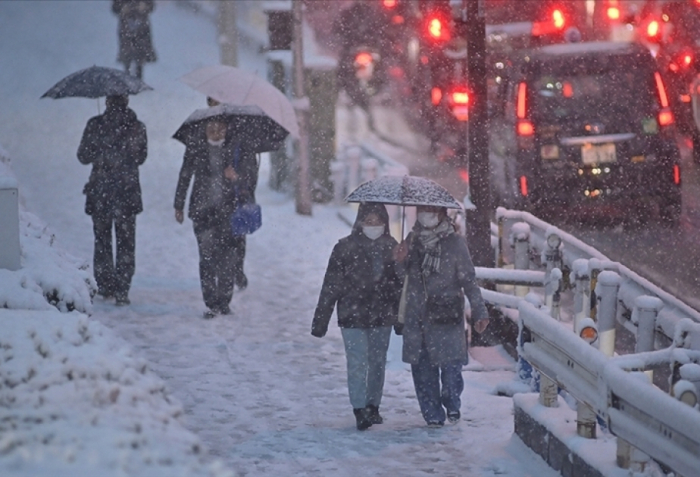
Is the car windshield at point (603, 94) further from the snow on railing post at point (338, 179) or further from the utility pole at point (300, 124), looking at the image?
the snow on railing post at point (338, 179)

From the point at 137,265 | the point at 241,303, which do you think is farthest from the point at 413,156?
the point at 241,303

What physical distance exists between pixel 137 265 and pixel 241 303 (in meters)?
2.24

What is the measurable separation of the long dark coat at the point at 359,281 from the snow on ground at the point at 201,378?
28.5 inches

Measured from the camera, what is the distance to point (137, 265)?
46.4 feet

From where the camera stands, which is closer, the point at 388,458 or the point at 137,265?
the point at 388,458

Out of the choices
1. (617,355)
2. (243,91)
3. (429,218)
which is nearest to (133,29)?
(243,91)

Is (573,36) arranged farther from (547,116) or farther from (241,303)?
(241,303)

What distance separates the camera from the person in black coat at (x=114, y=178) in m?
11.9

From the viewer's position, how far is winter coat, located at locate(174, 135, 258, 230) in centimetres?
1149

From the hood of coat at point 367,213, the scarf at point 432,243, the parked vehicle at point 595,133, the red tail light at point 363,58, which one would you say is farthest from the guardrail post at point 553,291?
the red tail light at point 363,58

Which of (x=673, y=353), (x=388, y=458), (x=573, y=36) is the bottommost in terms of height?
(x=388, y=458)

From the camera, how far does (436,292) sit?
8.14m

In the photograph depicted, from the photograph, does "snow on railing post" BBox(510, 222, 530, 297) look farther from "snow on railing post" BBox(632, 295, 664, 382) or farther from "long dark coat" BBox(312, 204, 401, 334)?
"snow on railing post" BBox(632, 295, 664, 382)

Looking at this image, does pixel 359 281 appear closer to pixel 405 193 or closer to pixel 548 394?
pixel 405 193
